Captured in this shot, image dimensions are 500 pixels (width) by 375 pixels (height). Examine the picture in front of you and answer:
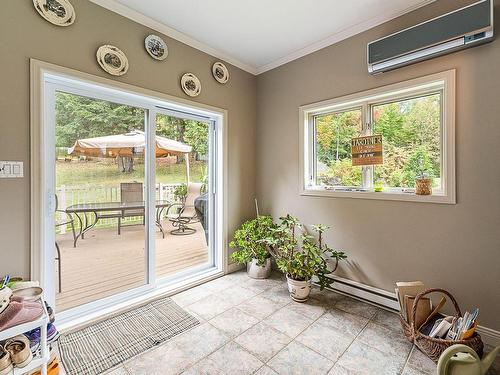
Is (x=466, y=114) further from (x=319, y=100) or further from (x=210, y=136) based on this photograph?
(x=210, y=136)

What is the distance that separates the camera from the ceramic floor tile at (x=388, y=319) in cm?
194

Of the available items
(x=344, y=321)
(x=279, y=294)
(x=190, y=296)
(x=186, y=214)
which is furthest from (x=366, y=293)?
(x=186, y=214)

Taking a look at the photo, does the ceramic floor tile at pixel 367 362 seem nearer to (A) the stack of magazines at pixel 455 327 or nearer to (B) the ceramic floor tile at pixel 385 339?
(B) the ceramic floor tile at pixel 385 339

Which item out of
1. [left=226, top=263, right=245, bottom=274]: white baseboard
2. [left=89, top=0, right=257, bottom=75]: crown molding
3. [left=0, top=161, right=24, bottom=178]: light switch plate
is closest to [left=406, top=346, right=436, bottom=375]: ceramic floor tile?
[left=226, top=263, right=245, bottom=274]: white baseboard

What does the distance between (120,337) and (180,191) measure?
1.42 metres

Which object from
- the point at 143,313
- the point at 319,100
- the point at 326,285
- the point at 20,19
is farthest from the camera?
the point at 319,100

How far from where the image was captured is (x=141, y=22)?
2176 millimetres

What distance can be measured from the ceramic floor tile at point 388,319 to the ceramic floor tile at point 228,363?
1.10 meters

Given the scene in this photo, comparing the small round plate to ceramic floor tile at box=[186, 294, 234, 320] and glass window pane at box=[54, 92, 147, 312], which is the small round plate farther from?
ceramic floor tile at box=[186, 294, 234, 320]

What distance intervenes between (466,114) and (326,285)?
182 centimetres

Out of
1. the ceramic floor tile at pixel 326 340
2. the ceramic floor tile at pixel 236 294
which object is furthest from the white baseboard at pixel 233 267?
the ceramic floor tile at pixel 326 340

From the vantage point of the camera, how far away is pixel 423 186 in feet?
6.60

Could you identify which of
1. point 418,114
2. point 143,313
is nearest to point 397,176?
point 418,114

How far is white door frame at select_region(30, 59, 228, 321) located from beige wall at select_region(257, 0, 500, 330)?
0.80 metres
